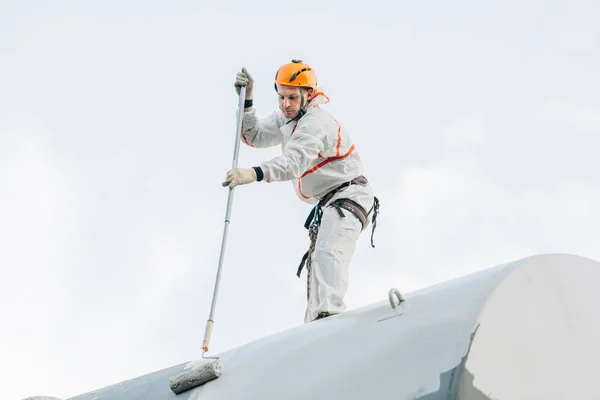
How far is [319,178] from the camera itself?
1030 cm

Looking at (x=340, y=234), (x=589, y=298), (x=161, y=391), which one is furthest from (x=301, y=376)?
(x=340, y=234)

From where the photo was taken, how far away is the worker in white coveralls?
9242 mm

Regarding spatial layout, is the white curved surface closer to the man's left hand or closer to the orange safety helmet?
the man's left hand

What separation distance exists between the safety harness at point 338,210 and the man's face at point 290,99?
91 cm

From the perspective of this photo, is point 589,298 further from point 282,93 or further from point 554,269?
point 282,93

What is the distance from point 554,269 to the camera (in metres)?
5.73

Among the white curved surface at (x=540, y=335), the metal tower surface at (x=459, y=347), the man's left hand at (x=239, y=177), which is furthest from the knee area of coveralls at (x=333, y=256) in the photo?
the white curved surface at (x=540, y=335)

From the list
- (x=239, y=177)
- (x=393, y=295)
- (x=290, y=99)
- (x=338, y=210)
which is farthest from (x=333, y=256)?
(x=393, y=295)

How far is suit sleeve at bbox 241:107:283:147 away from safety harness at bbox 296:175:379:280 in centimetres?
128

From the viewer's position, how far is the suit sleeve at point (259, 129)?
450 inches

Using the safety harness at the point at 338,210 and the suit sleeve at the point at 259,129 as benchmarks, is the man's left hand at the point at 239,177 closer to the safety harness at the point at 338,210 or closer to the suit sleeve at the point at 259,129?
the safety harness at the point at 338,210

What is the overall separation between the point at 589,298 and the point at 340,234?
4201mm

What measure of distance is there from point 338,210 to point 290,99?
1267mm

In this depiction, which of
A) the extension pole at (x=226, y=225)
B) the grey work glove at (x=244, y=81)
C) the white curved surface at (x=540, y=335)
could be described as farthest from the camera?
the grey work glove at (x=244, y=81)
